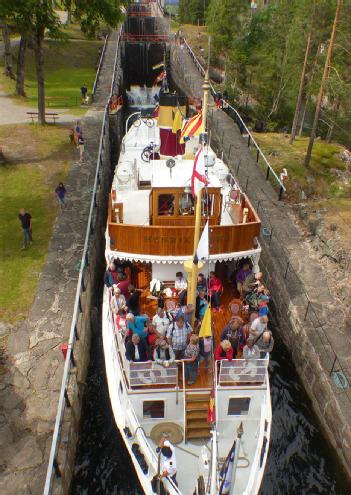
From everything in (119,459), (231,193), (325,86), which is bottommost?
(119,459)

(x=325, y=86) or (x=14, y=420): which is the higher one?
(x=325, y=86)

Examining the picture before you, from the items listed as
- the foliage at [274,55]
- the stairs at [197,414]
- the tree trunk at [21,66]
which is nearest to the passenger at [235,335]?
the stairs at [197,414]

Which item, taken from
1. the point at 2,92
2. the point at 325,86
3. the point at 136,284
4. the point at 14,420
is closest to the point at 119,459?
the point at 14,420

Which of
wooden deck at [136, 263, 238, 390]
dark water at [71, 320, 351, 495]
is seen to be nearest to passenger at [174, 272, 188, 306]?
wooden deck at [136, 263, 238, 390]

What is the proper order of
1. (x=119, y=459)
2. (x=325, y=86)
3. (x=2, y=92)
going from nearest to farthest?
1. (x=119, y=459)
2. (x=325, y=86)
3. (x=2, y=92)

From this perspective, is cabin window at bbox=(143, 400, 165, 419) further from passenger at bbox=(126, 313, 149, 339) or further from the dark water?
the dark water

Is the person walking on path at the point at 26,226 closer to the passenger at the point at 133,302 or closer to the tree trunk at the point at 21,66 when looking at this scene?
the passenger at the point at 133,302

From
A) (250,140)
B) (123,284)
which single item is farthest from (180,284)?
(250,140)

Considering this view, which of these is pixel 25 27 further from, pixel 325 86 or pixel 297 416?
pixel 297 416
